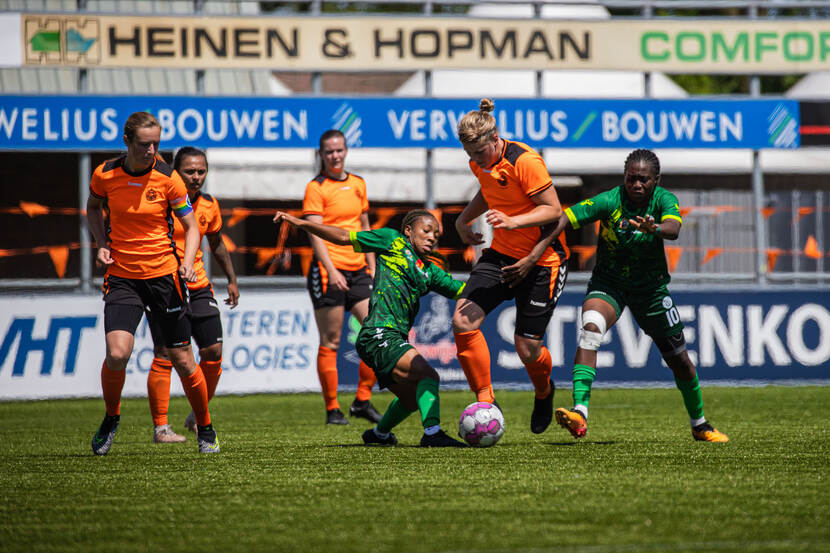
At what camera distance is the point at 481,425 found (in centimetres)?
668

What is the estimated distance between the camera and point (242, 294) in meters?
13.0

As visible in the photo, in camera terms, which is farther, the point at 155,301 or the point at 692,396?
the point at 692,396

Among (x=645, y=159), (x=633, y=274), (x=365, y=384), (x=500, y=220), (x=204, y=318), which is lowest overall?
(x=365, y=384)

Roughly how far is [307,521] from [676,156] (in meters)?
17.4

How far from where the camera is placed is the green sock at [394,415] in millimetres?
7043

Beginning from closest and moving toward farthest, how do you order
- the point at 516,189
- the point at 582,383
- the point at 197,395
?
the point at 582,383, the point at 197,395, the point at 516,189

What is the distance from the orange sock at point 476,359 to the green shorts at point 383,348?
0.41m

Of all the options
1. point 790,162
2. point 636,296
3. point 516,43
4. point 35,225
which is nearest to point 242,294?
point 516,43

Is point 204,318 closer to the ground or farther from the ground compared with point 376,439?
farther from the ground

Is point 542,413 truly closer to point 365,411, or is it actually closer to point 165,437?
point 365,411

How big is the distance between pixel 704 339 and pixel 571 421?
690cm

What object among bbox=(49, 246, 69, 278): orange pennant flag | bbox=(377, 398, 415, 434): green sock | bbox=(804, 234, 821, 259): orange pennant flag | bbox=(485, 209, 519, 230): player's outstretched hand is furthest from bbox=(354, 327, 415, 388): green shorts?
bbox=(804, 234, 821, 259): orange pennant flag

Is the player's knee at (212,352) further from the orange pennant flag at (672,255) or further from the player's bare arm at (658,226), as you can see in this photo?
the orange pennant flag at (672,255)

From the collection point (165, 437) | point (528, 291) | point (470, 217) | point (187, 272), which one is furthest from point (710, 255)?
point (187, 272)
